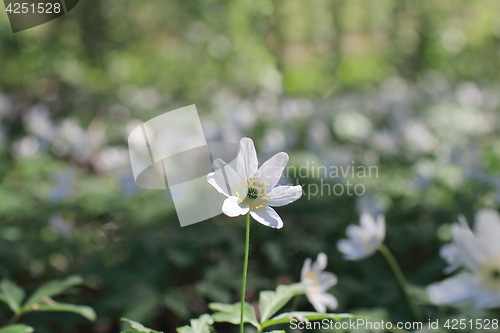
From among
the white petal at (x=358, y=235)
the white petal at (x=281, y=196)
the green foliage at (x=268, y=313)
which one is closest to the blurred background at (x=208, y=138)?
the white petal at (x=358, y=235)

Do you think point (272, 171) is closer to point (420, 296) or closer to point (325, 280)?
point (325, 280)

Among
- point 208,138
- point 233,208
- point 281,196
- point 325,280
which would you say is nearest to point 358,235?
point 325,280

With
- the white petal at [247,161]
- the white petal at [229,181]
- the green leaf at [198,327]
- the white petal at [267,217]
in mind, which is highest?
the white petal at [247,161]

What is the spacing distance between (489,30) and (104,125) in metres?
6.88

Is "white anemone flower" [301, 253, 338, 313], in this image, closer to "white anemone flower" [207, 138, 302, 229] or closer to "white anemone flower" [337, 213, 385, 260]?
"white anemone flower" [337, 213, 385, 260]

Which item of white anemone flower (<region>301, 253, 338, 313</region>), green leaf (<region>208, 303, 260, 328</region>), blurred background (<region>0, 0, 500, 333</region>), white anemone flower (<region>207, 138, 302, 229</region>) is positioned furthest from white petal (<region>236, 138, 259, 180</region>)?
blurred background (<region>0, 0, 500, 333</region>)

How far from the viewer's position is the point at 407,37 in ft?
29.6

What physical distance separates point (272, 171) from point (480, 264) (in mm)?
490

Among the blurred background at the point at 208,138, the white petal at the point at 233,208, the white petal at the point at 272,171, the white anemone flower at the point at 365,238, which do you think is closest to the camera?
the white petal at the point at 233,208

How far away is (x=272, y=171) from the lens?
1.13 m

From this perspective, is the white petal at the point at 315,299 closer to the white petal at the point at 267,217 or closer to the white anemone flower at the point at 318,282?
the white anemone flower at the point at 318,282

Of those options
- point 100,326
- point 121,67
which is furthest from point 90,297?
point 121,67

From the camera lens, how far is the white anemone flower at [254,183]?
110 cm

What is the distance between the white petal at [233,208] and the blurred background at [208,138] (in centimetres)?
82
